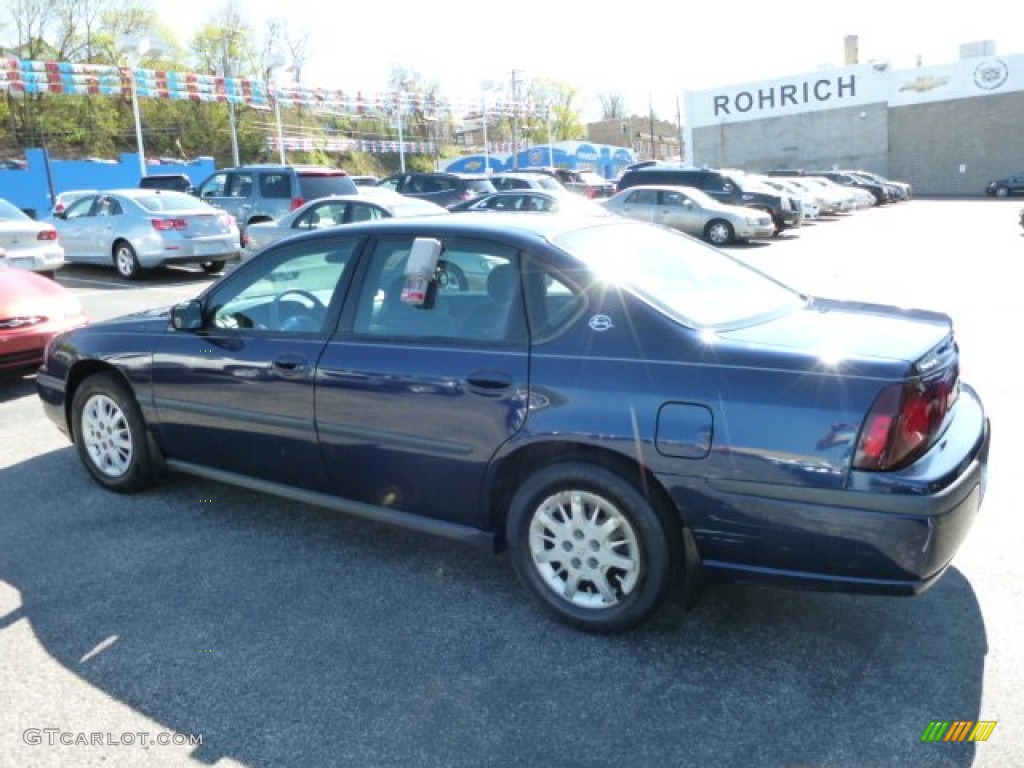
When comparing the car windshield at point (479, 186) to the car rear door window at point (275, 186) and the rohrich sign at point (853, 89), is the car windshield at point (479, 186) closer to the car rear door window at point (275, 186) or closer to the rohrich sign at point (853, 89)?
the car rear door window at point (275, 186)

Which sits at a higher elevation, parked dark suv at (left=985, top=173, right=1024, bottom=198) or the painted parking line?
parked dark suv at (left=985, top=173, right=1024, bottom=198)

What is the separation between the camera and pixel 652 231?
13.7 feet

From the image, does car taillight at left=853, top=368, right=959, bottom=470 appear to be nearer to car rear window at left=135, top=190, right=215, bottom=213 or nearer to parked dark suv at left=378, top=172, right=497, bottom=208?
car rear window at left=135, top=190, right=215, bottom=213

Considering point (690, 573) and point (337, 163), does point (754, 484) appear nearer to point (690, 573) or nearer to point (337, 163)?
point (690, 573)

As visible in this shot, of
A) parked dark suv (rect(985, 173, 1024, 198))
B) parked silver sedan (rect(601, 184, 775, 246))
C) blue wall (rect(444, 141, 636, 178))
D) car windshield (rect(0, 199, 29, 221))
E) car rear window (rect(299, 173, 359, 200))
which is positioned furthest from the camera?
blue wall (rect(444, 141, 636, 178))

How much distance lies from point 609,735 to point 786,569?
2.66ft

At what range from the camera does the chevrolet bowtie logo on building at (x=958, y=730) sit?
269cm

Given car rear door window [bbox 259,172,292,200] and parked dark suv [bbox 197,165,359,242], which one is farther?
car rear door window [bbox 259,172,292,200]

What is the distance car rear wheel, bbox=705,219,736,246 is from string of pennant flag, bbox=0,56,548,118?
19292mm

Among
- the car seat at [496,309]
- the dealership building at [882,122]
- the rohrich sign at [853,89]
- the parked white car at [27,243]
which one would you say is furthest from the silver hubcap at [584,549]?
the rohrich sign at [853,89]

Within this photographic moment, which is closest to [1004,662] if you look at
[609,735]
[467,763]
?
[609,735]

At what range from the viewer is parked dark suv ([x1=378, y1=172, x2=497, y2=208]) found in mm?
19297

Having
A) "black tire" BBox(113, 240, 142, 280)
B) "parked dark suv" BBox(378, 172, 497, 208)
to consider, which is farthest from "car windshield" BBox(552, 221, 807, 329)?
"parked dark suv" BBox(378, 172, 497, 208)

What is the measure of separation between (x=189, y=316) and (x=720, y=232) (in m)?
17.9
